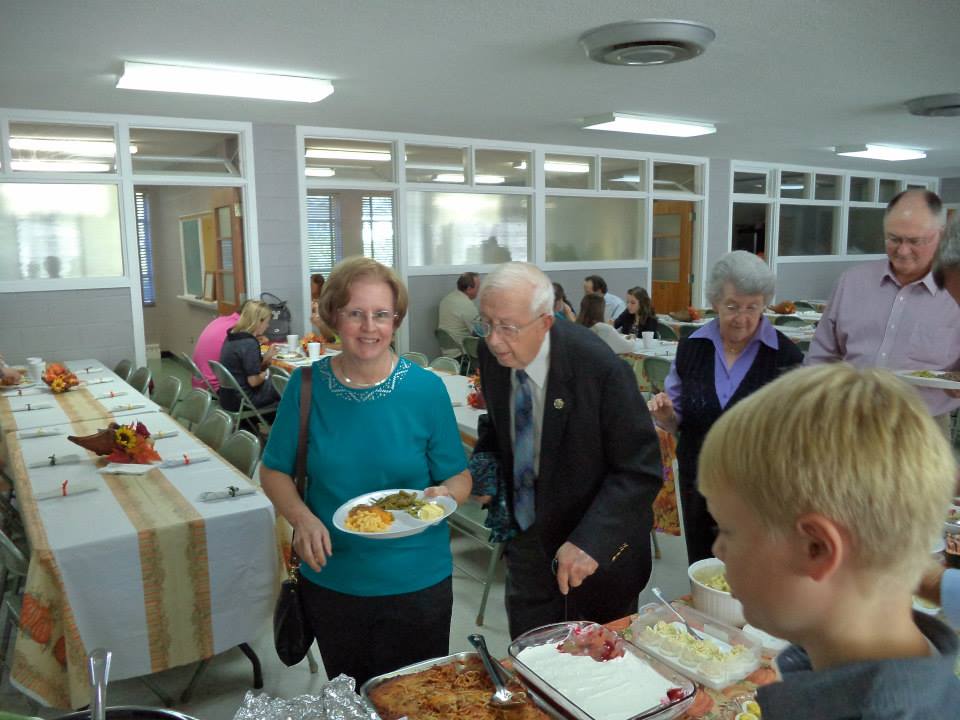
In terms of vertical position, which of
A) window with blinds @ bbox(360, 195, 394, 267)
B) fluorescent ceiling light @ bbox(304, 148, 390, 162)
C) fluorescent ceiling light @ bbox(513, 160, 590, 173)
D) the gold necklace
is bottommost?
the gold necklace

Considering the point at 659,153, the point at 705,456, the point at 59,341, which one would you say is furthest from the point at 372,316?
the point at 659,153

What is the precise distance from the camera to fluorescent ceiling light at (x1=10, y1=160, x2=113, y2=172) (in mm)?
6117

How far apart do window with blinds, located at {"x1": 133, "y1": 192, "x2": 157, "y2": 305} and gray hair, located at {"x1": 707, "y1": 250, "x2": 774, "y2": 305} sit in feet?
35.3

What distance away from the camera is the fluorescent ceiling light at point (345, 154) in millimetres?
7453

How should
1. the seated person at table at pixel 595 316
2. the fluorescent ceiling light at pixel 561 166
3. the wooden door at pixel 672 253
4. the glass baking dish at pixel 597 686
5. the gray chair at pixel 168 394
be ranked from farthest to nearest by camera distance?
the wooden door at pixel 672 253 < the fluorescent ceiling light at pixel 561 166 < the seated person at table at pixel 595 316 < the gray chair at pixel 168 394 < the glass baking dish at pixel 597 686

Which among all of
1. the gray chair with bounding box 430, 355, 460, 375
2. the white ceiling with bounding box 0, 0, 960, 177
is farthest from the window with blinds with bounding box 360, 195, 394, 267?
the gray chair with bounding box 430, 355, 460, 375

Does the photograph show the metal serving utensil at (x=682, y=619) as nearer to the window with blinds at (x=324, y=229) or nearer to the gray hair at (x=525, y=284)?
the gray hair at (x=525, y=284)

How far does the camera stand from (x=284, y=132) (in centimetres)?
704

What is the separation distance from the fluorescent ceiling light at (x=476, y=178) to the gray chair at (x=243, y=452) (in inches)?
216

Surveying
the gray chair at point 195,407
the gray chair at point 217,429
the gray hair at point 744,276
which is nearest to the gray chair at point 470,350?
the gray chair at point 195,407

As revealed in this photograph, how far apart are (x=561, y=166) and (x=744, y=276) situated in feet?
24.3

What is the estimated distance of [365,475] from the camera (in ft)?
5.68

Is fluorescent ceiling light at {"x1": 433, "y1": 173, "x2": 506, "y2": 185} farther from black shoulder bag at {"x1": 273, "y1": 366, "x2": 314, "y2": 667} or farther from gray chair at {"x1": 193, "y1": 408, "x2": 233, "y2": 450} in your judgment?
black shoulder bag at {"x1": 273, "y1": 366, "x2": 314, "y2": 667}

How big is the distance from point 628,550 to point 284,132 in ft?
20.8
